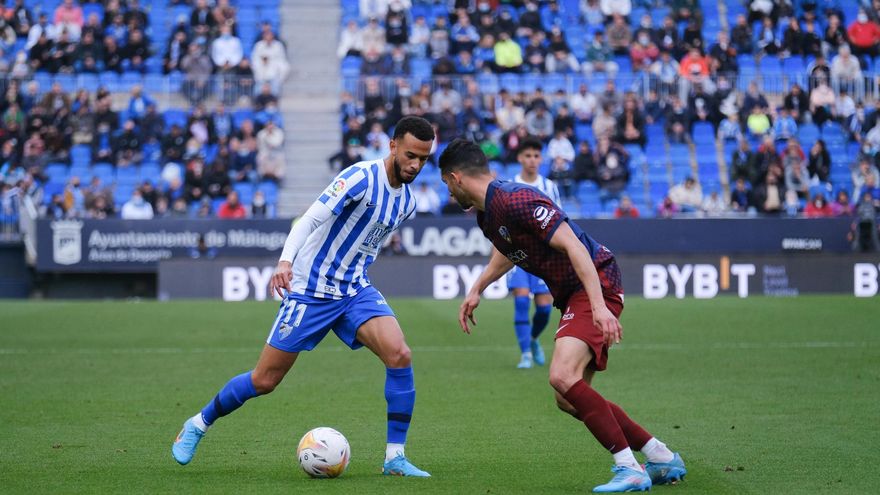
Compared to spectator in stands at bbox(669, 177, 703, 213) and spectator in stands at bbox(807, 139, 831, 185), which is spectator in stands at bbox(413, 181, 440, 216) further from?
spectator in stands at bbox(807, 139, 831, 185)

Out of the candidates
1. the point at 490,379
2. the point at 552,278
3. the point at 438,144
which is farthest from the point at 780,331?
the point at 438,144

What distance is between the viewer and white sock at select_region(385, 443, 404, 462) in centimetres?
728

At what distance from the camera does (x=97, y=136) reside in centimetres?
2802

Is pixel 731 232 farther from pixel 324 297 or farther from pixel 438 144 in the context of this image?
pixel 324 297

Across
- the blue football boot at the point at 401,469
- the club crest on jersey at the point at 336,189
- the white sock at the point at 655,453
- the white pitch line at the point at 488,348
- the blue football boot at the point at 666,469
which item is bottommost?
the white pitch line at the point at 488,348

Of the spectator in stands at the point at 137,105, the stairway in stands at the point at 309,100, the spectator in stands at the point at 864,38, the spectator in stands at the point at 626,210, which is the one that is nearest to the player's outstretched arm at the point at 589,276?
the spectator in stands at the point at 626,210

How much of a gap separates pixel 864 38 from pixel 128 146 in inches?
731

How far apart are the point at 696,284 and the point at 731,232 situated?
191 cm

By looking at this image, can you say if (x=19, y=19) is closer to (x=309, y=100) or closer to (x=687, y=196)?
(x=309, y=100)

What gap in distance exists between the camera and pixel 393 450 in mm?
7285

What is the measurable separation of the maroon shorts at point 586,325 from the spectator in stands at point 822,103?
78.9ft

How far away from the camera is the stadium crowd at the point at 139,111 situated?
26.5 meters

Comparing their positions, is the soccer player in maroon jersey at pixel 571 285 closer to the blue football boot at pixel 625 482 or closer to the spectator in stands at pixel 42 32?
the blue football boot at pixel 625 482

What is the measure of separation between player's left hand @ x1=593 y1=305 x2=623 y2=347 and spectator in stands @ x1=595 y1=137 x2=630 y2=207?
21.1m
